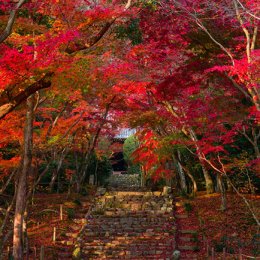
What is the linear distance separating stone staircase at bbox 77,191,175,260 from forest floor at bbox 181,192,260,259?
1.30 m

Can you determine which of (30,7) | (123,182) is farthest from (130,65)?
(123,182)

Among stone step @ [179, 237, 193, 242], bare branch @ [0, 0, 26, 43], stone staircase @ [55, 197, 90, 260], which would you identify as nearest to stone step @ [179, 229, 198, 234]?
stone step @ [179, 237, 193, 242]

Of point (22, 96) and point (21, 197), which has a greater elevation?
point (22, 96)

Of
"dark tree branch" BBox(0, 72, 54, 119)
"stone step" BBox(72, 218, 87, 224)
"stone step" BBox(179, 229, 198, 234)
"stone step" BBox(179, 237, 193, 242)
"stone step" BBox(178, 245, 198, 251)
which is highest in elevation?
"dark tree branch" BBox(0, 72, 54, 119)

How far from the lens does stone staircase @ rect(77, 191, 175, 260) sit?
19.0 meters

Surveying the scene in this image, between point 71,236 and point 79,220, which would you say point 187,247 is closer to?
point 71,236

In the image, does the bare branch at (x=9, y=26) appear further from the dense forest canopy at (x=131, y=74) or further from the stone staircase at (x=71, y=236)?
the stone staircase at (x=71, y=236)

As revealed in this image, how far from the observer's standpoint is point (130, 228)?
21953 millimetres

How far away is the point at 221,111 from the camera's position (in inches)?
770

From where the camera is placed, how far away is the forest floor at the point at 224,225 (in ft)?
60.7

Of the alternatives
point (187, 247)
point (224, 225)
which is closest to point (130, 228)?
point (187, 247)

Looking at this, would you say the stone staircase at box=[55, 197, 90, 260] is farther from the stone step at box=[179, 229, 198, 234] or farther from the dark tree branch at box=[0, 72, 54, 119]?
the dark tree branch at box=[0, 72, 54, 119]

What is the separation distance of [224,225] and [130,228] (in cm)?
458

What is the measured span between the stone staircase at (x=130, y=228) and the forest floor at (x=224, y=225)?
130 cm
